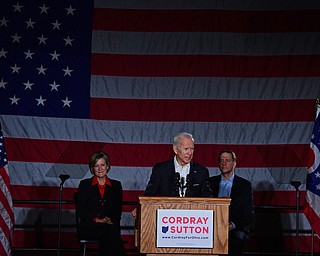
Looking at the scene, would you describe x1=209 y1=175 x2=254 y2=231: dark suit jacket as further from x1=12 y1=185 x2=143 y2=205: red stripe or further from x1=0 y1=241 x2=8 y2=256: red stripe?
x1=0 y1=241 x2=8 y2=256: red stripe

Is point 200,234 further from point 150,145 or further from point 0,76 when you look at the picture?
point 0,76

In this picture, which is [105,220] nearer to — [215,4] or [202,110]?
[202,110]

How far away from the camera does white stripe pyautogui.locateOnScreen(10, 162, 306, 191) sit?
8.34 meters

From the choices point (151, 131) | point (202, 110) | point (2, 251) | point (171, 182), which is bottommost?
point (2, 251)

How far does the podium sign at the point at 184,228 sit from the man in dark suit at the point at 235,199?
4.36 ft

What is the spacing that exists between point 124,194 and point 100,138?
660 millimetres

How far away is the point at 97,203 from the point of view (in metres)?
7.28

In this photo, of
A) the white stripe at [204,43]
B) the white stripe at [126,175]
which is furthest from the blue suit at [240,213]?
the white stripe at [204,43]

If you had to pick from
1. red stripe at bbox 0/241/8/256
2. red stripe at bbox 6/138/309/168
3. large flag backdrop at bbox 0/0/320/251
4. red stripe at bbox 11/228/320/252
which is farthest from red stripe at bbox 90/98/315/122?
red stripe at bbox 0/241/8/256

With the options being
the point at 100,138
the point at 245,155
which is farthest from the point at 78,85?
the point at 245,155

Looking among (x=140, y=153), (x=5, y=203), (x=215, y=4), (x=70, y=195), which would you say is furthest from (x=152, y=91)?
(x=5, y=203)

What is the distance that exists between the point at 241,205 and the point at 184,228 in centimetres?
169

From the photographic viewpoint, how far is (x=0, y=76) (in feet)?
27.7

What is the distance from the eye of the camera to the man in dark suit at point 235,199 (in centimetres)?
689
